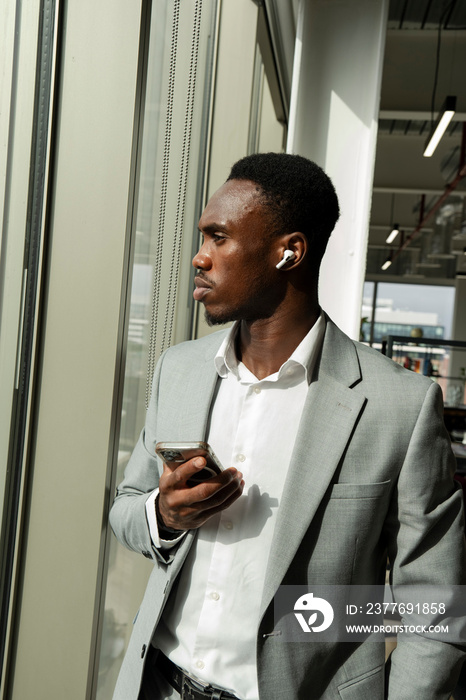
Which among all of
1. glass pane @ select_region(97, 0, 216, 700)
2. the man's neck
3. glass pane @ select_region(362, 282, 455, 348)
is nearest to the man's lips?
the man's neck

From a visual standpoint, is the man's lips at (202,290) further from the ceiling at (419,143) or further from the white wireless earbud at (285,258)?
the ceiling at (419,143)

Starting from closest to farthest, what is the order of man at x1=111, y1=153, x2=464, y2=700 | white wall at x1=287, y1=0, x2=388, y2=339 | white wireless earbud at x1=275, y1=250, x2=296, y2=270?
1. man at x1=111, y1=153, x2=464, y2=700
2. white wireless earbud at x1=275, y1=250, x2=296, y2=270
3. white wall at x1=287, y1=0, x2=388, y2=339

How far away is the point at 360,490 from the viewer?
3.89 feet

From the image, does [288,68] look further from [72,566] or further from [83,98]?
[72,566]

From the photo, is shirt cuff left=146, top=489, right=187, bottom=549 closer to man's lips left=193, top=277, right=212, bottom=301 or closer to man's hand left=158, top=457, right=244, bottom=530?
man's hand left=158, top=457, right=244, bottom=530

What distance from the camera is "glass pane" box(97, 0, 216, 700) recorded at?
201 centimetres

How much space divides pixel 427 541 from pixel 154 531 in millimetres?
525

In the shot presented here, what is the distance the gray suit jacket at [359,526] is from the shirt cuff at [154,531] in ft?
0.05

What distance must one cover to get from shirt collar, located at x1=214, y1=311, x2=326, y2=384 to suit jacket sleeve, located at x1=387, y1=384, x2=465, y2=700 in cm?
24

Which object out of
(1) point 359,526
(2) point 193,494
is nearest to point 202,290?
(2) point 193,494

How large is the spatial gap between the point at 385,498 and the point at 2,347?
894 mm

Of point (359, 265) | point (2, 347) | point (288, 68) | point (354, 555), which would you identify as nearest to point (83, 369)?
point (2, 347)

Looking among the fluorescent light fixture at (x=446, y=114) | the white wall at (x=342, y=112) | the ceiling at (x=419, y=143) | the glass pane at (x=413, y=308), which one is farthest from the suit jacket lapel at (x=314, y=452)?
the glass pane at (x=413, y=308)

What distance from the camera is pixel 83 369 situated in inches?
64.9
